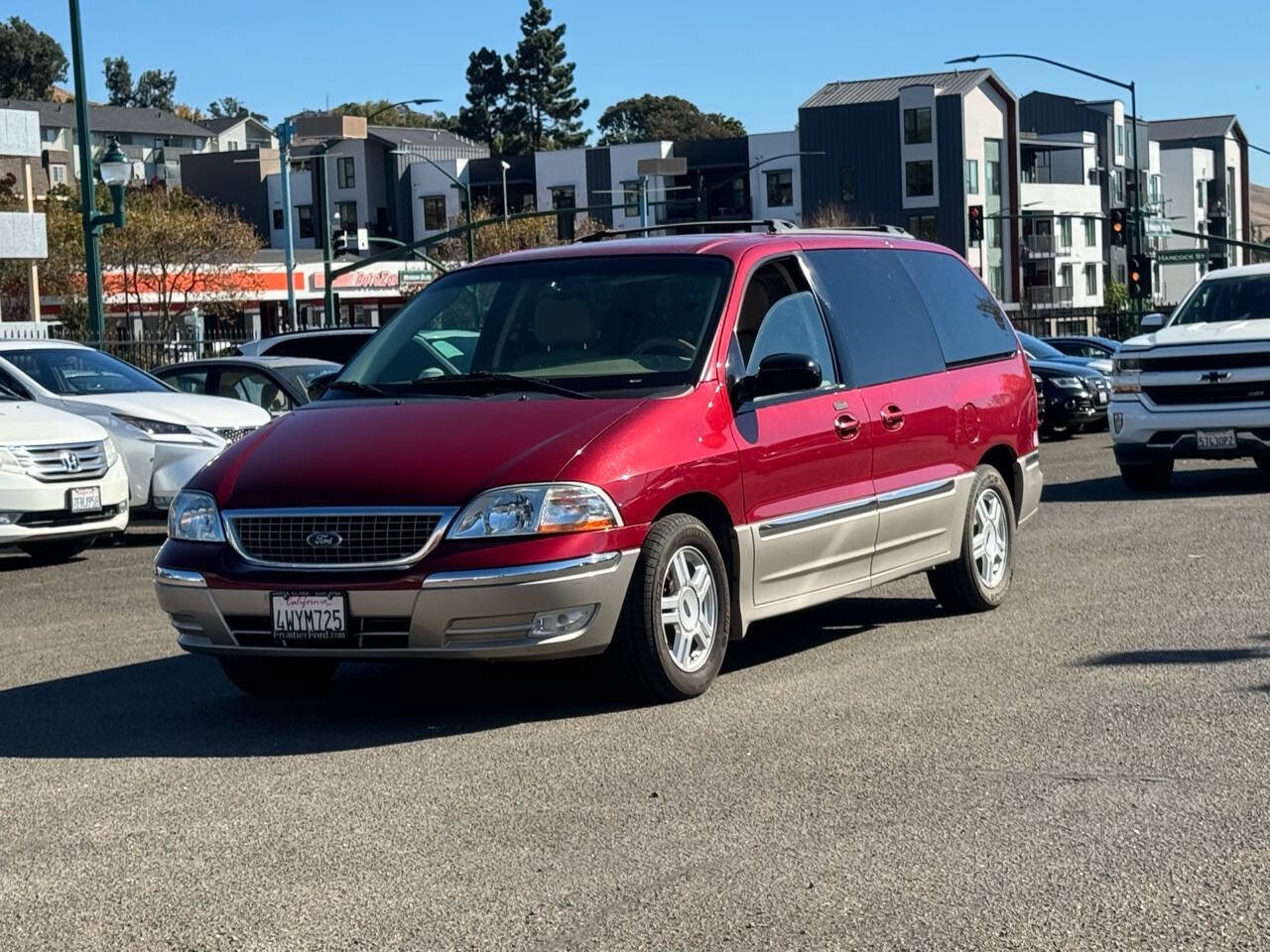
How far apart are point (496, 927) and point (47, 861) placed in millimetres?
1574

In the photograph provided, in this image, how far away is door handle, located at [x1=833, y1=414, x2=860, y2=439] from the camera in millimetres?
8773

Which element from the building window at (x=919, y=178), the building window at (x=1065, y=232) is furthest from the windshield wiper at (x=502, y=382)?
the building window at (x=1065, y=232)

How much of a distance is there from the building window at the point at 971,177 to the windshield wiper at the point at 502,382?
8718cm

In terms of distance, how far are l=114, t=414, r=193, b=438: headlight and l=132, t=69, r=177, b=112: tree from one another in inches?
6293

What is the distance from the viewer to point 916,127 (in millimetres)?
93438

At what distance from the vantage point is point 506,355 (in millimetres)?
8539

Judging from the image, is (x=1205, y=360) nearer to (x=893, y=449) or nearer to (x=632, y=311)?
(x=893, y=449)

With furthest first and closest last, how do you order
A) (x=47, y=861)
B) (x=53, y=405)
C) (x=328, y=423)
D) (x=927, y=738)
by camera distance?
1. (x=53, y=405)
2. (x=328, y=423)
3. (x=927, y=738)
4. (x=47, y=861)

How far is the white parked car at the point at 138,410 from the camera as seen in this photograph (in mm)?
16078

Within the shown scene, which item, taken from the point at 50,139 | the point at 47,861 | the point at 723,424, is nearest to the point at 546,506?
the point at 723,424

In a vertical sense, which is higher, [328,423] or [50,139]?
[50,139]

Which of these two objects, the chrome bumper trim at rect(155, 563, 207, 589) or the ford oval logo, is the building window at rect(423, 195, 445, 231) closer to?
the chrome bumper trim at rect(155, 563, 207, 589)

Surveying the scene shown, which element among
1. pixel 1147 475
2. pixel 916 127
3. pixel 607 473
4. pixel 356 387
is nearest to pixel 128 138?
pixel 916 127

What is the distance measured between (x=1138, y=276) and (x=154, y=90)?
132142 millimetres
